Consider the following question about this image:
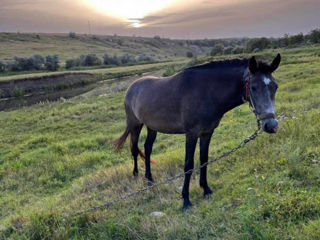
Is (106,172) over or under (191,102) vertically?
under

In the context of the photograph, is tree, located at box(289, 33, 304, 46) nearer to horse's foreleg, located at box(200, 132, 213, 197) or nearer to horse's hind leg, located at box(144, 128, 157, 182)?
horse's hind leg, located at box(144, 128, 157, 182)

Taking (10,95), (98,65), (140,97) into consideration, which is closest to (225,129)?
(140,97)

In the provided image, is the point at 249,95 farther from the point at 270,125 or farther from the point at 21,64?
the point at 21,64

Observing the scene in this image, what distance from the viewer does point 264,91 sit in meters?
3.62

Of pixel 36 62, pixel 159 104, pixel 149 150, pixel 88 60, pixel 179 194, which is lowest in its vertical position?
pixel 179 194

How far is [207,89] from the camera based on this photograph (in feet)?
14.4

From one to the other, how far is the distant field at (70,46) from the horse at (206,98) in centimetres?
6584

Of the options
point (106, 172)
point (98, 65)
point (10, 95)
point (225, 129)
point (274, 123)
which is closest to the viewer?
point (274, 123)

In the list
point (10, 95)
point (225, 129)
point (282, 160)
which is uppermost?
point (282, 160)

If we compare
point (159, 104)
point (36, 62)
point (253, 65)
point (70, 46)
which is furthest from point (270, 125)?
point (70, 46)

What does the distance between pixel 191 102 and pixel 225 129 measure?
5.00m

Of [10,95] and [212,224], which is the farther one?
[10,95]

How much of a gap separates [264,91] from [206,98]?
0.99 m

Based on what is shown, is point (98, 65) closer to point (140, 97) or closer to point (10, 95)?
point (10, 95)
